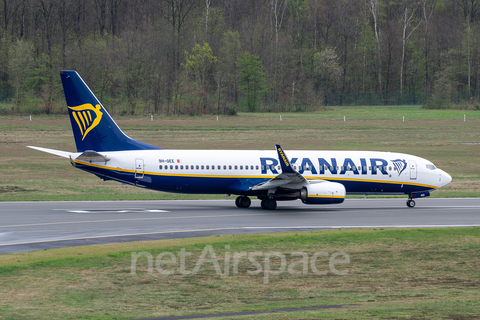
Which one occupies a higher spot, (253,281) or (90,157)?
(90,157)

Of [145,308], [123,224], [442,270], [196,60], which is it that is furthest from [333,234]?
[196,60]

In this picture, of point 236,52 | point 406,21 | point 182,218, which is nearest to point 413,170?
point 182,218

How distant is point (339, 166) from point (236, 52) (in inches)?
3065

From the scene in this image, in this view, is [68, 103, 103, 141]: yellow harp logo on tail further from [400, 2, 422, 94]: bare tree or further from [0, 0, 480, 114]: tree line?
[400, 2, 422, 94]: bare tree

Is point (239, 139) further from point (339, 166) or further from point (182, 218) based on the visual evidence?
point (182, 218)

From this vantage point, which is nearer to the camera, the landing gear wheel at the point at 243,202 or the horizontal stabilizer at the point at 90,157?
the horizontal stabilizer at the point at 90,157

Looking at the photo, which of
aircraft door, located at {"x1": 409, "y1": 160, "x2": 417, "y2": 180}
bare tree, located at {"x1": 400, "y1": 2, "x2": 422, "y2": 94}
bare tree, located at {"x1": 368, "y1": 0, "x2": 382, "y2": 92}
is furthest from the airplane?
bare tree, located at {"x1": 400, "y1": 2, "x2": 422, "y2": 94}

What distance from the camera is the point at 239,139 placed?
70438 mm

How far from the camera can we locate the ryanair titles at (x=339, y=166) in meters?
33.7

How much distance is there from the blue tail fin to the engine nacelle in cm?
1018

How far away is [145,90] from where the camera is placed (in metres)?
95.7

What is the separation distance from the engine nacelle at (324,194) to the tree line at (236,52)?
63750 mm

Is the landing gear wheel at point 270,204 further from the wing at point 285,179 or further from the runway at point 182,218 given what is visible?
the wing at point 285,179

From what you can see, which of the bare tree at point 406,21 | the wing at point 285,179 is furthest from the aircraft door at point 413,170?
the bare tree at point 406,21
